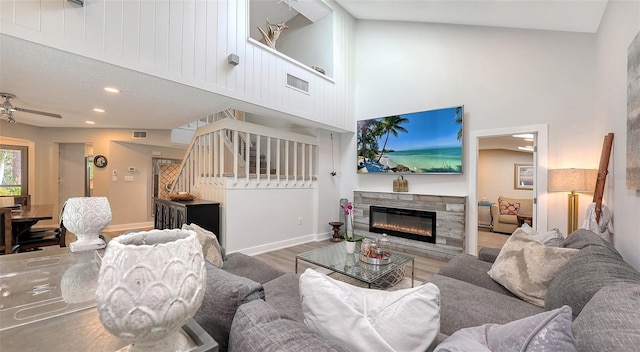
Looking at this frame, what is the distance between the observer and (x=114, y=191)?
18.8 ft

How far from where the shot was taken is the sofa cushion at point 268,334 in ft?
2.31

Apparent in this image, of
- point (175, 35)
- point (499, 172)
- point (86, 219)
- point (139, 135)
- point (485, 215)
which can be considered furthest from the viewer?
point (499, 172)

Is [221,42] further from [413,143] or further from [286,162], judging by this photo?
[413,143]

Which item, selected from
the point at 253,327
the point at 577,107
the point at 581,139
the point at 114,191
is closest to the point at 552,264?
the point at 253,327

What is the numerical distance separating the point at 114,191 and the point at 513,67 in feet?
25.6

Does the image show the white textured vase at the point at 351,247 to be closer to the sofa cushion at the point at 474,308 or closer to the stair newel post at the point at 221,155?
the sofa cushion at the point at 474,308

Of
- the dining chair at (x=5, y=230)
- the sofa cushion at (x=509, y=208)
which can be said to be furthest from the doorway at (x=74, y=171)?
the sofa cushion at (x=509, y=208)

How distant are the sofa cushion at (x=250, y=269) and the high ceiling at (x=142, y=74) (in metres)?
1.95

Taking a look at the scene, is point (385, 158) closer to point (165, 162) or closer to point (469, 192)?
point (469, 192)

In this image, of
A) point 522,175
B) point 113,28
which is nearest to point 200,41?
point 113,28

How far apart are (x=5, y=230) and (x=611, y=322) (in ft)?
13.7

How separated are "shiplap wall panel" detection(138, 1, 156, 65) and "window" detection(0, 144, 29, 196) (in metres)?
5.12

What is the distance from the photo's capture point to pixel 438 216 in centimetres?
411

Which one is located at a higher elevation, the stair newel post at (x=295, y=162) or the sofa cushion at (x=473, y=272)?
the stair newel post at (x=295, y=162)
